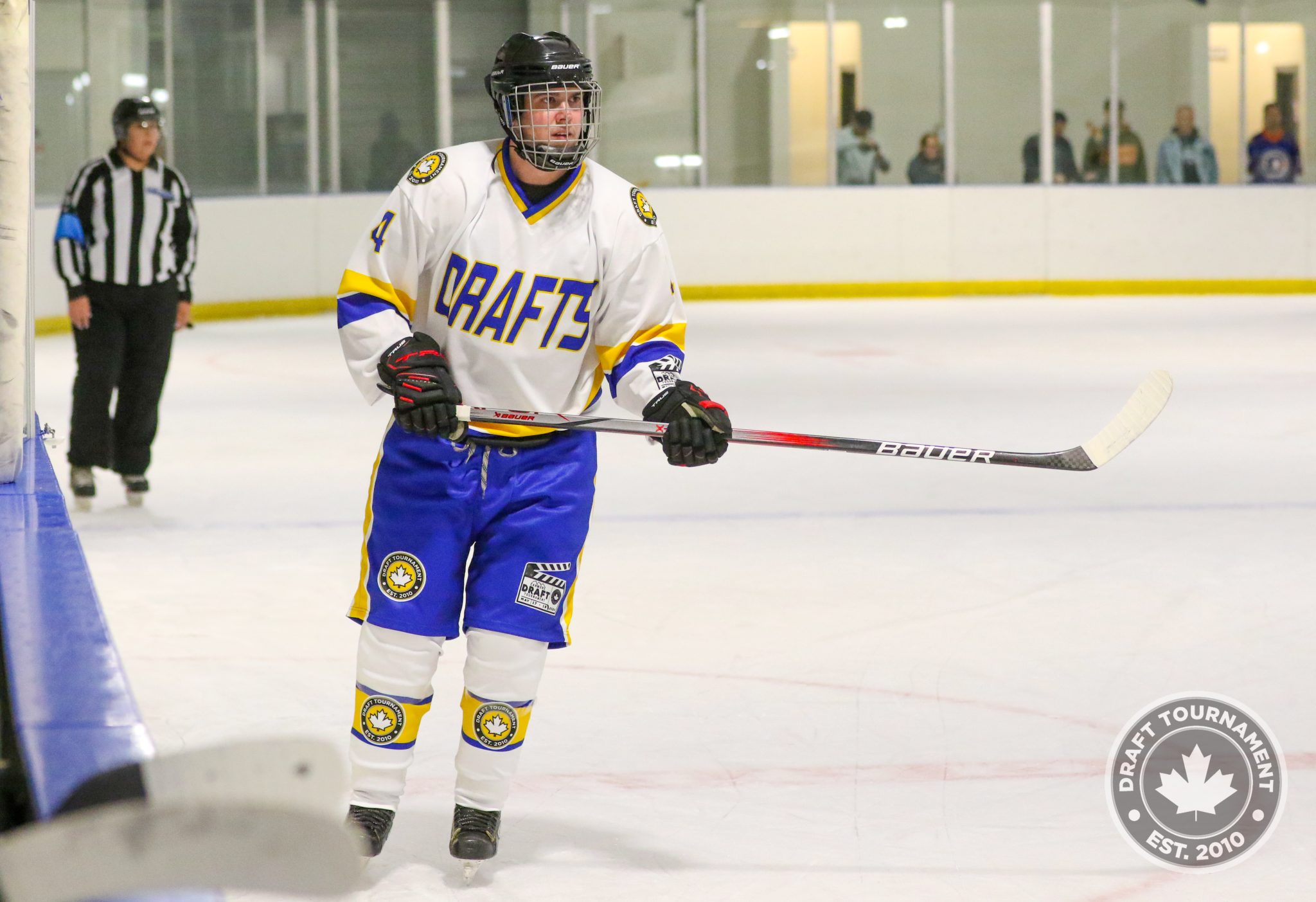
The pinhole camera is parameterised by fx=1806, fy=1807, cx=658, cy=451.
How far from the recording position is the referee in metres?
5.27

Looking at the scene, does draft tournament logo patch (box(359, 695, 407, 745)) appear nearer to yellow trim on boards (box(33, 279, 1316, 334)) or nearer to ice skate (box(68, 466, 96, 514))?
ice skate (box(68, 466, 96, 514))

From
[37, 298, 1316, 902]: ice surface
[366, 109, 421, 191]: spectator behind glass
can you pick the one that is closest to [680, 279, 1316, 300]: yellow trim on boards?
[366, 109, 421, 191]: spectator behind glass

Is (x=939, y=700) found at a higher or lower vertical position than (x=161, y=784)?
lower

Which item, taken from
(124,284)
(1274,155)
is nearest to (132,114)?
(124,284)

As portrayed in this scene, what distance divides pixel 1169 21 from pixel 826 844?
45.1 feet

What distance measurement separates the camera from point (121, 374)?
5.41 m

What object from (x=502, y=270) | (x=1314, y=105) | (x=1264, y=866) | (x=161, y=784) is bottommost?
(x=1264, y=866)

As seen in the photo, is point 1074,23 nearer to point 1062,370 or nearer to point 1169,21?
point 1169,21

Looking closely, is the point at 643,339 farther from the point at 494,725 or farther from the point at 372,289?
the point at 494,725

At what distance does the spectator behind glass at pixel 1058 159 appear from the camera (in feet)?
47.6

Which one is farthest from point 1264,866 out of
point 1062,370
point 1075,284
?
point 1075,284

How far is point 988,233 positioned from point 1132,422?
38.7 feet

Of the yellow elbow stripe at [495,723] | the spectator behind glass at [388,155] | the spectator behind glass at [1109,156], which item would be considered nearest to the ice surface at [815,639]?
the yellow elbow stripe at [495,723]

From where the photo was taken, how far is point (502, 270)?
240cm
